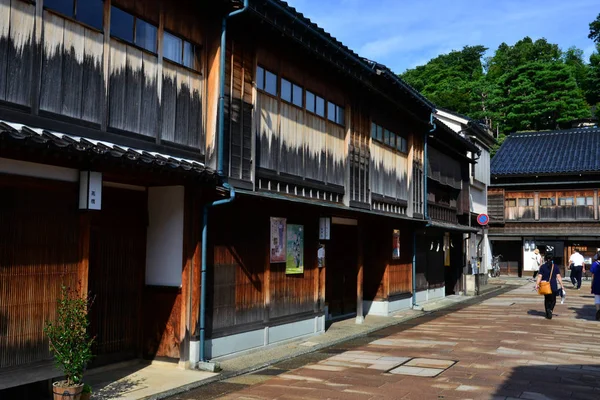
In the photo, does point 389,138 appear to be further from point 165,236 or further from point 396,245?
point 165,236

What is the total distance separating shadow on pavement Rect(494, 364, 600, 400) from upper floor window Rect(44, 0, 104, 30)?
348 inches

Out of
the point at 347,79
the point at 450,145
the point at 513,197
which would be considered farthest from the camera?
the point at 513,197

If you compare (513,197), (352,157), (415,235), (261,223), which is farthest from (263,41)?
(513,197)

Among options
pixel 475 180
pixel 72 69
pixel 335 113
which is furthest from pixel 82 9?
pixel 475 180

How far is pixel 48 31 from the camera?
8133mm

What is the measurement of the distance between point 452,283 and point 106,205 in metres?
23.5

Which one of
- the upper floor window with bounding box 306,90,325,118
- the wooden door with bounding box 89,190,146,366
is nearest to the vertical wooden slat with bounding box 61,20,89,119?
the wooden door with bounding box 89,190,146,366

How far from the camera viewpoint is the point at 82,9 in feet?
28.8

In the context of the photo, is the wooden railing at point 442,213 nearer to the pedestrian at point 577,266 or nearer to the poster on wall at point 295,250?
the pedestrian at point 577,266

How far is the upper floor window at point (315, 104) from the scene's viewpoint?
15127 millimetres

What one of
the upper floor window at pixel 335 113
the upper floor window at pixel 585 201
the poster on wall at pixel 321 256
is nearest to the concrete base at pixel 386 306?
the poster on wall at pixel 321 256

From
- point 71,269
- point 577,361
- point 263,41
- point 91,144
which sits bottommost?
point 577,361

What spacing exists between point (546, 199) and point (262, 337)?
37.5 meters

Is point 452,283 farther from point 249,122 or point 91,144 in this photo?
point 91,144
